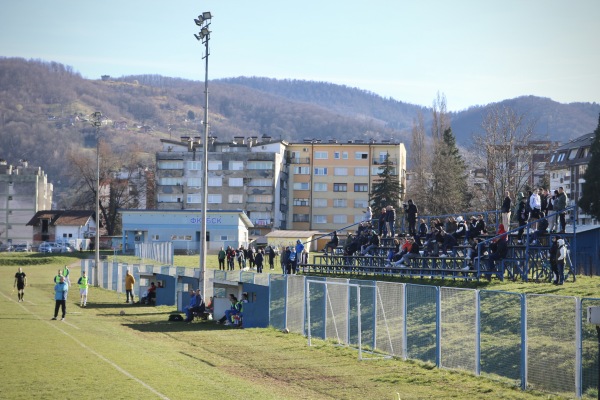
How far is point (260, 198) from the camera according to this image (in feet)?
397

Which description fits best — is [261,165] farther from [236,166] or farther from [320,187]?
[320,187]

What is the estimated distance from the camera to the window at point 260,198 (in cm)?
12069

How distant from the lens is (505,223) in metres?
35.2

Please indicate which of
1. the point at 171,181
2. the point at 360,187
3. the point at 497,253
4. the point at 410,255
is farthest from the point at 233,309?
the point at 360,187

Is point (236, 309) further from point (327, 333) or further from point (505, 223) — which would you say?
point (505, 223)

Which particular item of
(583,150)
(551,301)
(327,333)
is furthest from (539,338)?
(583,150)

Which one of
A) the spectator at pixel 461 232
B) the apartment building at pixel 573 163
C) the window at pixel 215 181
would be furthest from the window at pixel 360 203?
the spectator at pixel 461 232

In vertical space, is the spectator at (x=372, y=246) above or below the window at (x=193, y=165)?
below

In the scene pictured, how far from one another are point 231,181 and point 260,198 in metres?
5.10

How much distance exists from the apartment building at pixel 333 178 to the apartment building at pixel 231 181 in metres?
3.88

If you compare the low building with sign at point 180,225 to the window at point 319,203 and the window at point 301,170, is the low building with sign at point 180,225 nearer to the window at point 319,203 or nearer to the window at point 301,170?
the window at point 319,203

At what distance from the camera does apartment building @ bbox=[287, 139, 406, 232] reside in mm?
124225

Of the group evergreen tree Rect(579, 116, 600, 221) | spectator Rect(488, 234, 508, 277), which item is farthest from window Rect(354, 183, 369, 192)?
spectator Rect(488, 234, 508, 277)

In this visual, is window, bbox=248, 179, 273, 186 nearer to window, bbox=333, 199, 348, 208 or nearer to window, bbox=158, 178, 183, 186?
window, bbox=158, 178, 183, 186
